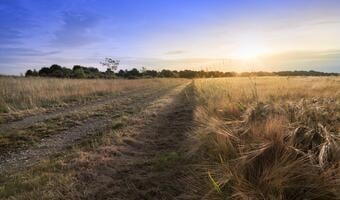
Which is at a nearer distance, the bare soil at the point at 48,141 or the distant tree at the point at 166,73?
the bare soil at the point at 48,141

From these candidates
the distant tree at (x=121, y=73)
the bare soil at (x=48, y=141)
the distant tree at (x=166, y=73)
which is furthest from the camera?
the distant tree at (x=166, y=73)

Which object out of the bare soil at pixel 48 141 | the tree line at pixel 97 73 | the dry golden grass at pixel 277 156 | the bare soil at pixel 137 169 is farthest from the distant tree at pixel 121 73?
the dry golden grass at pixel 277 156

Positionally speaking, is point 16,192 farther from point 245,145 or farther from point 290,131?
point 290,131

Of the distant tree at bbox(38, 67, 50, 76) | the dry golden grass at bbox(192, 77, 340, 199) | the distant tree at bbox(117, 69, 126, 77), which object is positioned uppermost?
the distant tree at bbox(38, 67, 50, 76)

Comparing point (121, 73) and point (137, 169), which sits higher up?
point (137, 169)

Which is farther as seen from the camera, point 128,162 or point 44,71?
point 44,71

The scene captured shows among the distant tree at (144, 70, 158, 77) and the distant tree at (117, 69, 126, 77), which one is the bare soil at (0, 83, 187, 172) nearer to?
the distant tree at (117, 69, 126, 77)

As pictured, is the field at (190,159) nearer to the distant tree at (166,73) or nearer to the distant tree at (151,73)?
the distant tree at (151,73)

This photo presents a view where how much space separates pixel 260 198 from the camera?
347cm

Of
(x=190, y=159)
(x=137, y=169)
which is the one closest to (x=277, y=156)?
(x=190, y=159)

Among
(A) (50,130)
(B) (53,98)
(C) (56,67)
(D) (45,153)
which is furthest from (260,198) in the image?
(C) (56,67)

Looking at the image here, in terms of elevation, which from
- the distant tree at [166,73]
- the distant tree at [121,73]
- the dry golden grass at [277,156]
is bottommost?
the distant tree at [166,73]

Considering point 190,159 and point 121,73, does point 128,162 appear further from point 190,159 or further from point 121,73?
point 121,73

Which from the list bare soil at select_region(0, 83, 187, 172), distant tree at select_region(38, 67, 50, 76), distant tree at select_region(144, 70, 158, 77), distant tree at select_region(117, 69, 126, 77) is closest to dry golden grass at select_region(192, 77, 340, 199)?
bare soil at select_region(0, 83, 187, 172)
